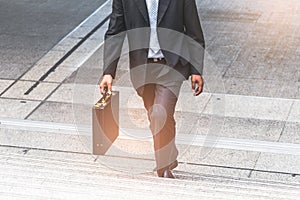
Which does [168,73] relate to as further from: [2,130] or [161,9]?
[2,130]

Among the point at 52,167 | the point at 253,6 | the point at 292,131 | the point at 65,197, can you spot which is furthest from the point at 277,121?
the point at 253,6

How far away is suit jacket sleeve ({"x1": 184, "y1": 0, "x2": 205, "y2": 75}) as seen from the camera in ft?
17.8

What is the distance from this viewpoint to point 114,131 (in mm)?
5543

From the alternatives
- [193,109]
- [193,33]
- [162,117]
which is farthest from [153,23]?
[193,109]

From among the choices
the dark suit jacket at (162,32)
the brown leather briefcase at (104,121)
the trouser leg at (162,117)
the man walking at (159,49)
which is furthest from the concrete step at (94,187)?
the dark suit jacket at (162,32)

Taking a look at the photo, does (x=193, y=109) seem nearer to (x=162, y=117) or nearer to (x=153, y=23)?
(x=162, y=117)

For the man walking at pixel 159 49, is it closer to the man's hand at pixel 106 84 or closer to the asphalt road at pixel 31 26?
the man's hand at pixel 106 84

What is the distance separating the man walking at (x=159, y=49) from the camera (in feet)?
17.5

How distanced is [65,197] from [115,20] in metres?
1.70

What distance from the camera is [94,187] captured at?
4.57 metres

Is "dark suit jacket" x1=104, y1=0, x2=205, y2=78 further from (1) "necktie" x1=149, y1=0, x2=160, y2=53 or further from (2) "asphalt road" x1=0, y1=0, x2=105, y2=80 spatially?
(2) "asphalt road" x1=0, y1=0, x2=105, y2=80

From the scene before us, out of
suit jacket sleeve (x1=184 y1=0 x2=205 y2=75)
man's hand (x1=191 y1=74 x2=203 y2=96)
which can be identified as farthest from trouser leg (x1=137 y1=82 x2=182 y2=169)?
suit jacket sleeve (x1=184 y1=0 x2=205 y2=75)

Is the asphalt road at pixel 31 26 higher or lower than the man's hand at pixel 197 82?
lower

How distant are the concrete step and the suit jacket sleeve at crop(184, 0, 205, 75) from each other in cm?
94
